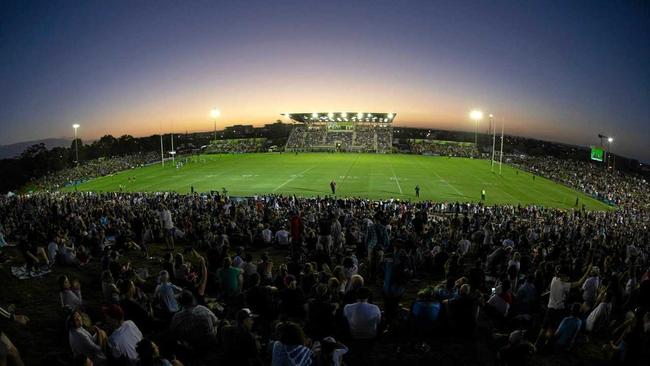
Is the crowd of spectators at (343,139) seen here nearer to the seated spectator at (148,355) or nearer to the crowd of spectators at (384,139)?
the crowd of spectators at (384,139)

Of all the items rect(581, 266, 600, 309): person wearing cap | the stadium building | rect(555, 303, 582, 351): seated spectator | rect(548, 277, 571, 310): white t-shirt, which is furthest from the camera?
the stadium building

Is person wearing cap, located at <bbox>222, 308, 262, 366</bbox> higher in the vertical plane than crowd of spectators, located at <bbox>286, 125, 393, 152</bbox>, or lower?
lower

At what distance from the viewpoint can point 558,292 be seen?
7.27 meters

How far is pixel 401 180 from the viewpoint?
A: 2029 inches

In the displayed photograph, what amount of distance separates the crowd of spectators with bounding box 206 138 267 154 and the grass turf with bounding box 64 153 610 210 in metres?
31.3

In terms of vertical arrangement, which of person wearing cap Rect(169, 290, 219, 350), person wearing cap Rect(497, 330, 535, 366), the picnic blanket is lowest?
the picnic blanket

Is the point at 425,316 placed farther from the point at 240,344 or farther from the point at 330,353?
the point at 240,344

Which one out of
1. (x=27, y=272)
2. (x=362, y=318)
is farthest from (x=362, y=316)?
(x=27, y=272)

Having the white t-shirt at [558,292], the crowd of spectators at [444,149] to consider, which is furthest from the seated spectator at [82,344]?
the crowd of spectators at [444,149]

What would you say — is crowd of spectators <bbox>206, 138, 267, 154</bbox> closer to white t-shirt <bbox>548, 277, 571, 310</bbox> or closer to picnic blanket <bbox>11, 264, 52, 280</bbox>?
picnic blanket <bbox>11, 264, 52, 280</bbox>

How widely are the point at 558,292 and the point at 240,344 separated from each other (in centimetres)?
589

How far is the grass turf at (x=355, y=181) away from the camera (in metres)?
42.2

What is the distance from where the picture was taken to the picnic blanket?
9812 mm

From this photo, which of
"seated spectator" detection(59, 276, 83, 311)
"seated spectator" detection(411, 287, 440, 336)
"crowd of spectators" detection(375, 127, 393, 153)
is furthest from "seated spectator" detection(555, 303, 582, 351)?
"crowd of spectators" detection(375, 127, 393, 153)
